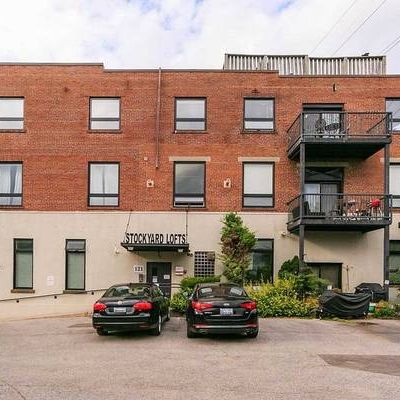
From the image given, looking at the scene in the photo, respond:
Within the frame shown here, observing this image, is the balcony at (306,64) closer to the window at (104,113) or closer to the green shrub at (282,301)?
the window at (104,113)

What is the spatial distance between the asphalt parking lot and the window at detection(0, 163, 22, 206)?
8062 mm

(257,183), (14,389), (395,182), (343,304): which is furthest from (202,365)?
(395,182)

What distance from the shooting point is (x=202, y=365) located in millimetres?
10406

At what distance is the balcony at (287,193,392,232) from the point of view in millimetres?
19938

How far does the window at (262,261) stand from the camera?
2192cm

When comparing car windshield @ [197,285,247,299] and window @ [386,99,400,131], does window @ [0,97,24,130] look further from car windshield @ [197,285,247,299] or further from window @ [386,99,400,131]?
window @ [386,99,400,131]

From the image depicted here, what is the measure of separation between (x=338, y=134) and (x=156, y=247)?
840 centimetres

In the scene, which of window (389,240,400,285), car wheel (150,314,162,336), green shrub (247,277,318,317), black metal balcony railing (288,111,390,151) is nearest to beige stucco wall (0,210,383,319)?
window (389,240,400,285)

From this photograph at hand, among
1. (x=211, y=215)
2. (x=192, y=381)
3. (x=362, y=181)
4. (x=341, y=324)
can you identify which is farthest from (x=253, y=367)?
(x=362, y=181)

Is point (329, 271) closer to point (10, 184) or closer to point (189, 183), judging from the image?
point (189, 183)

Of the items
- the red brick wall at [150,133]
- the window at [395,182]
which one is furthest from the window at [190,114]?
the window at [395,182]

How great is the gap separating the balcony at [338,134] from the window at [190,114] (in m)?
3.88

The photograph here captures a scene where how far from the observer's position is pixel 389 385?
8719 mm

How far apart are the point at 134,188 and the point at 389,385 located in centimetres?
1542
